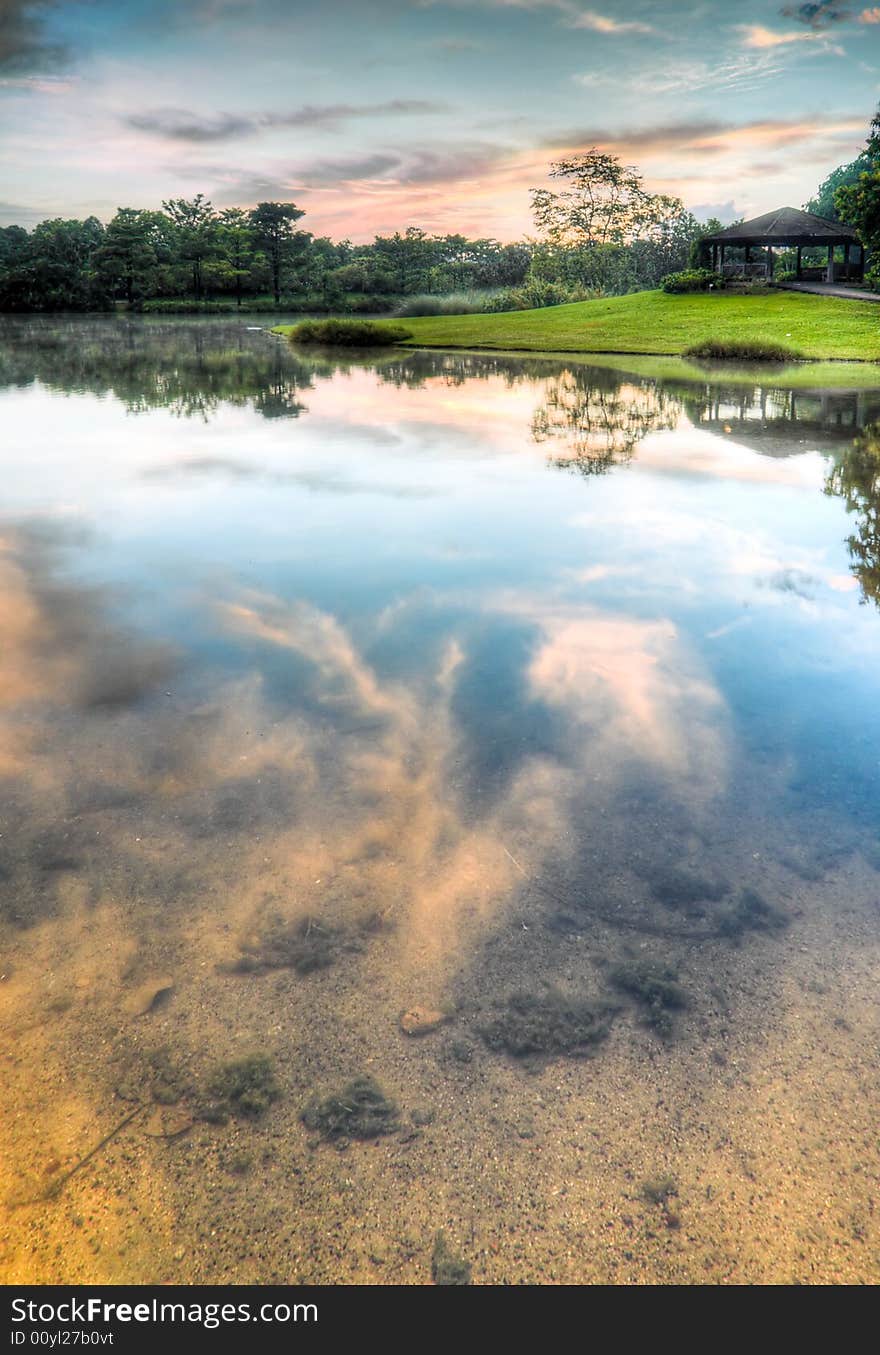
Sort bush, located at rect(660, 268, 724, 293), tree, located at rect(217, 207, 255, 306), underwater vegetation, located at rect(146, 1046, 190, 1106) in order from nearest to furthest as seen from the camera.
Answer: underwater vegetation, located at rect(146, 1046, 190, 1106), bush, located at rect(660, 268, 724, 293), tree, located at rect(217, 207, 255, 306)

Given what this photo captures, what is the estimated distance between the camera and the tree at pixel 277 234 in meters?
70.6

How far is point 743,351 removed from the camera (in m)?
26.2

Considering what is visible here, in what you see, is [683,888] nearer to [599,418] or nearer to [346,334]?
[599,418]

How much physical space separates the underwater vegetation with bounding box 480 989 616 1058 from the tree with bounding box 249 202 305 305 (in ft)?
247

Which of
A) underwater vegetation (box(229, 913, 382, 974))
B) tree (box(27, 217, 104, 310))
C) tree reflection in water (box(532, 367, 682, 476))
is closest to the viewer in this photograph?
underwater vegetation (box(229, 913, 382, 974))

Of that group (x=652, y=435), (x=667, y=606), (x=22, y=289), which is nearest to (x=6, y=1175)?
(x=667, y=606)

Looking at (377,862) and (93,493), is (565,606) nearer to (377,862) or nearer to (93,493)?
(377,862)

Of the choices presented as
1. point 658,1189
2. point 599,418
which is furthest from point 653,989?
point 599,418

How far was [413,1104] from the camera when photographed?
2.24 m

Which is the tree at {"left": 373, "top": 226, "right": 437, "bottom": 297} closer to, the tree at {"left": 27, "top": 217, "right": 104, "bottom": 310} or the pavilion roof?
the tree at {"left": 27, "top": 217, "right": 104, "bottom": 310}

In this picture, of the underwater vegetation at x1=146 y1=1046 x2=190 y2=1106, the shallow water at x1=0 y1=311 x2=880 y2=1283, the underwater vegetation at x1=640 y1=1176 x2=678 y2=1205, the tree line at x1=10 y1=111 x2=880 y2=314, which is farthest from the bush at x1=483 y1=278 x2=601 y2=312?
the underwater vegetation at x1=640 y1=1176 x2=678 y2=1205

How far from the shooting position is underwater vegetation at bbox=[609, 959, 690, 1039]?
2.50m

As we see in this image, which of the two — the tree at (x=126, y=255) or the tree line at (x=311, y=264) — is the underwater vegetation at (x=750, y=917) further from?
the tree at (x=126, y=255)

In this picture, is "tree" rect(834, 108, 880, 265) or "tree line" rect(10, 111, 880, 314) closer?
"tree" rect(834, 108, 880, 265)
